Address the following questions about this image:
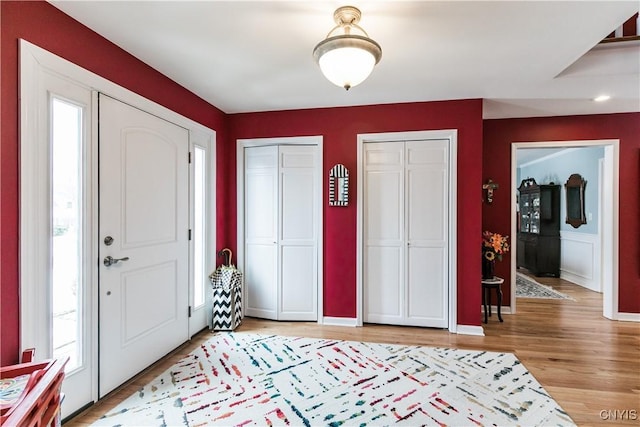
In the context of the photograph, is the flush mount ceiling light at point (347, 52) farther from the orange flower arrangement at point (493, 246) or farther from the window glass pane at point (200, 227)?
the orange flower arrangement at point (493, 246)

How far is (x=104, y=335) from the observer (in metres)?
2.26

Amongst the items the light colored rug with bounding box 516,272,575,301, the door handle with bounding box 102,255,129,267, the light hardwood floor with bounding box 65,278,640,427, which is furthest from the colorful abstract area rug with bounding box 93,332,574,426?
the light colored rug with bounding box 516,272,575,301

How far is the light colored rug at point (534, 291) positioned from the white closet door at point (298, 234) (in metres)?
3.52

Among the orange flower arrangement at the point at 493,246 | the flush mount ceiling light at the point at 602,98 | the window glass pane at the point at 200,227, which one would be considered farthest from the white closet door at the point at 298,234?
the flush mount ceiling light at the point at 602,98

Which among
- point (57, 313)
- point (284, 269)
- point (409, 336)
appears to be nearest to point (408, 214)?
point (409, 336)

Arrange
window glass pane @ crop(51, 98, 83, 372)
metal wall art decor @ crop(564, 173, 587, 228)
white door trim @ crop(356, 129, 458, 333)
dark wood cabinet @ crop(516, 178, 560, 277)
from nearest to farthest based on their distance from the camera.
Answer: window glass pane @ crop(51, 98, 83, 372)
white door trim @ crop(356, 129, 458, 333)
metal wall art decor @ crop(564, 173, 587, 228)
dark wood cabinet @ crop(516, 178, 560, 277)

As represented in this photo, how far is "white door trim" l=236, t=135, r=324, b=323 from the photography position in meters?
3.77

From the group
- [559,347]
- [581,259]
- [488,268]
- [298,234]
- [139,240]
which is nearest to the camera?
[139,240]

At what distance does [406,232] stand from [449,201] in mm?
580

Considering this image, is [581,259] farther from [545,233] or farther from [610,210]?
[610,210]

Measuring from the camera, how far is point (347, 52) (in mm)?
1834

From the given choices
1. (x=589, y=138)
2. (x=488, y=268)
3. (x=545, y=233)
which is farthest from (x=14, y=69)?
(x=545, y=233)

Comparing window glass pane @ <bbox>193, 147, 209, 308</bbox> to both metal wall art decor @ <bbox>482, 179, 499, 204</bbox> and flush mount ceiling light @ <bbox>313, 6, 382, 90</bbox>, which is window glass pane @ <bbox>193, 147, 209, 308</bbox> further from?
metal wall art decor @ <bbox>482, 179, 499, 204</bbox>

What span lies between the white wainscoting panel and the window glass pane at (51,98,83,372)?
6975mm
